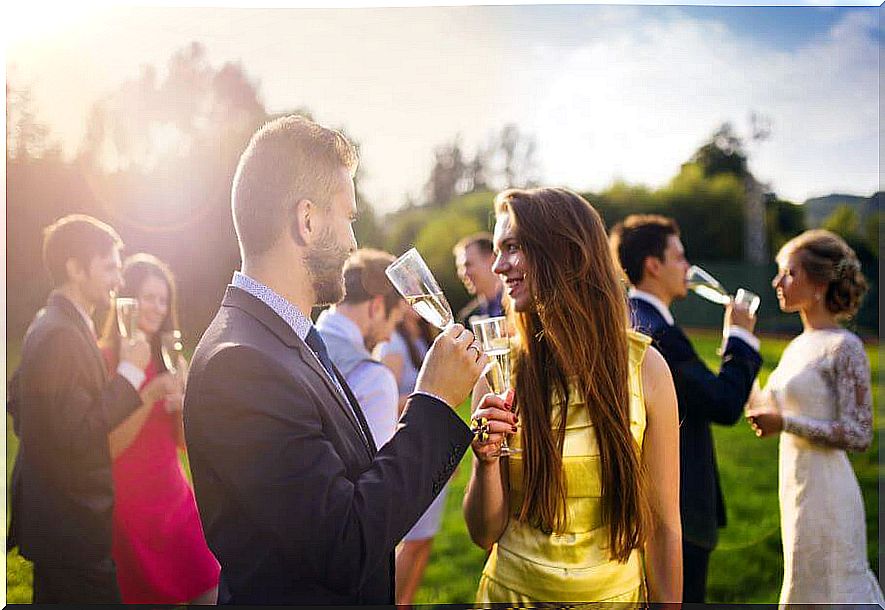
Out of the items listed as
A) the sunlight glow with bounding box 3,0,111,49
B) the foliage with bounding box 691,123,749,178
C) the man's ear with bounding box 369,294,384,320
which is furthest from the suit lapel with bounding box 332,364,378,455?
→ the foliage with bounding box 691,123,749,178

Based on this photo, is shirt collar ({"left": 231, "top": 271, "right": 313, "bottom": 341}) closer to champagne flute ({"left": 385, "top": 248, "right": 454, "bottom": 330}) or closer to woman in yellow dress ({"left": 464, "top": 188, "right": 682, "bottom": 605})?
champagne flute ({"left": 385, "top": 248, "right": 454, "bottom": 330})

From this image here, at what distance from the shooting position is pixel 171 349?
11.3 ft

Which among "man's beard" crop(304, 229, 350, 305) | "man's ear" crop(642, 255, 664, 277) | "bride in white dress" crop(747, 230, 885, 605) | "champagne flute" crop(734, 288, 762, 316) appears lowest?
"bride in white dress" crop(747, 230, 885, 605)

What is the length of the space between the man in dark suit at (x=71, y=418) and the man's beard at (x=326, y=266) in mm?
1565

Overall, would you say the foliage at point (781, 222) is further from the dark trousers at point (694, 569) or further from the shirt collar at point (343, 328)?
the shirt collar at point (343, 328)

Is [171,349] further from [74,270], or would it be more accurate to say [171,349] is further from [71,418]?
[71,418]

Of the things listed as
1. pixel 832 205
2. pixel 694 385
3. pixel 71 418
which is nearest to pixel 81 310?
pixel 71 418

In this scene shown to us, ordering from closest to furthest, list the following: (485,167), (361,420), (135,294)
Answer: (361,420) < (135,294) < (485,167)

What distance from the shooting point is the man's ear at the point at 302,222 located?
1.64m

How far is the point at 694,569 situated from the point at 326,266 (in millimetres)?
1935

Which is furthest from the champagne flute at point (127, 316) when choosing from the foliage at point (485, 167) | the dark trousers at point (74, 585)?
the foliage at point (485, 167)

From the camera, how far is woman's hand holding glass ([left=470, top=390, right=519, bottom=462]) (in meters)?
1.80

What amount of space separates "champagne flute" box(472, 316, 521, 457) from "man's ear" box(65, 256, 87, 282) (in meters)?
1.79

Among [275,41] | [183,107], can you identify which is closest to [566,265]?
[275,41]
